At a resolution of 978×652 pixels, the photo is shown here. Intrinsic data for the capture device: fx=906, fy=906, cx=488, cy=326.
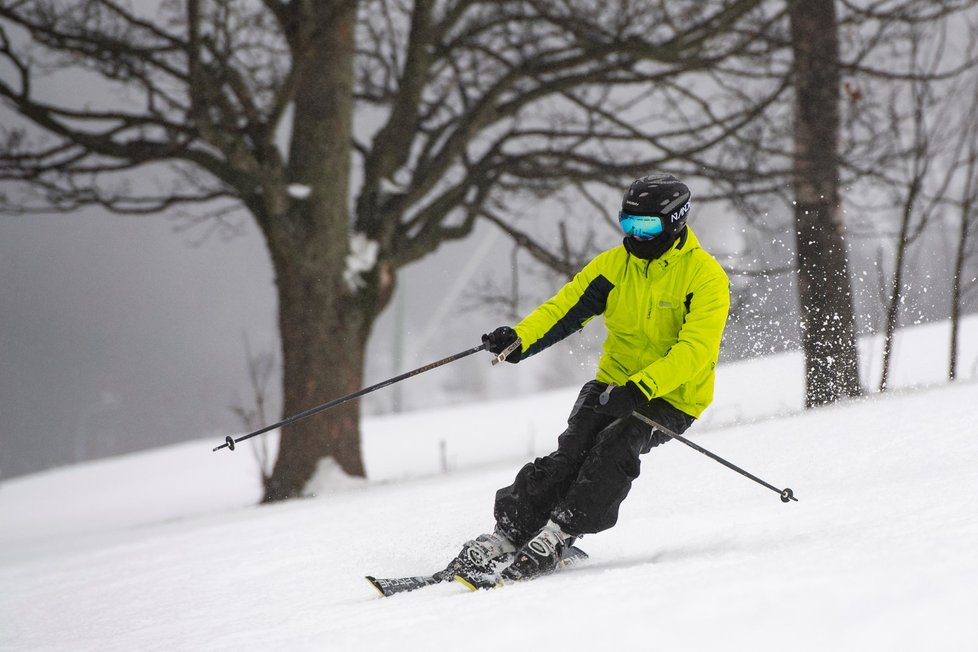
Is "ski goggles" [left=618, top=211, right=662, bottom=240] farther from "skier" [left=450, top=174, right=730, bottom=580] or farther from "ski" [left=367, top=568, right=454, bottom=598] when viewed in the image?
"ski" [left=367, top=568, right=454, bottom=598]

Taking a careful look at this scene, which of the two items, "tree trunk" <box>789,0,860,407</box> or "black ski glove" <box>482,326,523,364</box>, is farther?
"tree trunk" <box>789,0,860,407</box>

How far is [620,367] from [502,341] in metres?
0.54

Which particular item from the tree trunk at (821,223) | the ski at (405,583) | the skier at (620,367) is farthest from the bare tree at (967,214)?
the ski at (405,583)

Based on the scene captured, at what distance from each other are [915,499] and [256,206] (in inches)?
268

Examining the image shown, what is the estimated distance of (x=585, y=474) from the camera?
357 centimetres

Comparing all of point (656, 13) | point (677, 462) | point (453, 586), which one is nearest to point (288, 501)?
point (677, 462)

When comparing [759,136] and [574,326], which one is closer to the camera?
[574,326]

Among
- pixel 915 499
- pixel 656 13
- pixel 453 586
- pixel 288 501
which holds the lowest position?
pixel 288 501

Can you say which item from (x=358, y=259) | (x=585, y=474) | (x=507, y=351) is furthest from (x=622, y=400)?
(x=358, y=259)

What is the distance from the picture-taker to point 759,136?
9.16 m

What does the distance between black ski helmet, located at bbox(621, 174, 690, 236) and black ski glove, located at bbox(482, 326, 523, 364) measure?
2.29 feet

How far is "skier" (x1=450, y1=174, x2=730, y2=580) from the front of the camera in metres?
3.50

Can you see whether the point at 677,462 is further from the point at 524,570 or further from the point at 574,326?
the point at 524,570

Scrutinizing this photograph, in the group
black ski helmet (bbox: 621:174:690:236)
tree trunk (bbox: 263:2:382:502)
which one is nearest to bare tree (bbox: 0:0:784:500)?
tree trunk (bbox: 263:2:382:502)
